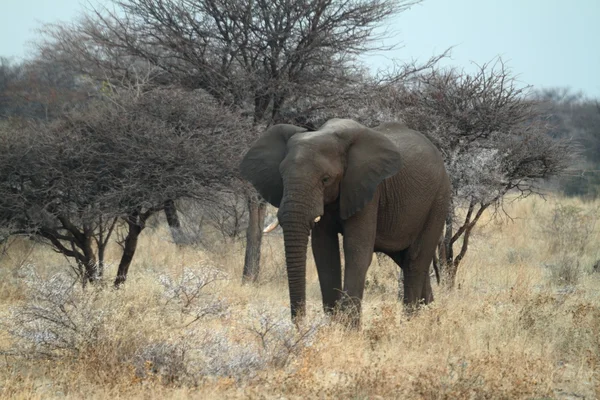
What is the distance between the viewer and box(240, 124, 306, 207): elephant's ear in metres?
8.95

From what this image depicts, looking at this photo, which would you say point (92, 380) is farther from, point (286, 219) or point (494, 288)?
point (494, 288)

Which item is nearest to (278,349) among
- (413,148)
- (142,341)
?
(142,341)

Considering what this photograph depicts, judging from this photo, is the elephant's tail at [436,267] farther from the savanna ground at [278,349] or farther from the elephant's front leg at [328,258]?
the elephant's front leg at [328,258]

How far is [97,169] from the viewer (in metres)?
A: 11.4

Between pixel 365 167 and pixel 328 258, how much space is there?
3.65 feet

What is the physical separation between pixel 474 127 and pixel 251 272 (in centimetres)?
430

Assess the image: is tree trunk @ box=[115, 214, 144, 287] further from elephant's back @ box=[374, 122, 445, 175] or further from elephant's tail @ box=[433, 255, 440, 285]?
elephant's tail @ box=[433, 255, 440, 285]

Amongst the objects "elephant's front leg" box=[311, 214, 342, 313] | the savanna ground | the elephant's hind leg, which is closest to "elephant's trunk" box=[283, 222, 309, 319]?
the savanna ground

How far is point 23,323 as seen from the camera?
7.38m

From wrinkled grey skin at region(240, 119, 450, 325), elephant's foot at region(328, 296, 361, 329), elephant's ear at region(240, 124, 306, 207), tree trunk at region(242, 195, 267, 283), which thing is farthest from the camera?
tree trunk at region(242, 195, 267, 283)

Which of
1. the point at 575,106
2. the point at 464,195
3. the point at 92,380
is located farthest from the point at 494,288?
the point at 575,106

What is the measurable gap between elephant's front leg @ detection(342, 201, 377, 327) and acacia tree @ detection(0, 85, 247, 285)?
318 centimetres

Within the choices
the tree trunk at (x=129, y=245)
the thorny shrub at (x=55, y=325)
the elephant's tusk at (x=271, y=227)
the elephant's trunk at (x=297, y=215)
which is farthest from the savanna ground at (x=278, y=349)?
the tree trunk at (x=129, y=245)

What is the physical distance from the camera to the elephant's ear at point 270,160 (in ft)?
29.4
